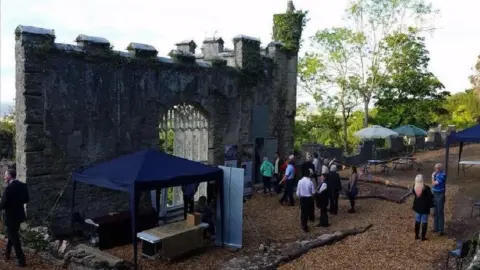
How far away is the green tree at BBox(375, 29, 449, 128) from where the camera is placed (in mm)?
30516

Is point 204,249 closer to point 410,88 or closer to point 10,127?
point 10,127

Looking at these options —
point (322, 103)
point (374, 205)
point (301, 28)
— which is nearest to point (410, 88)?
point (322, 103)

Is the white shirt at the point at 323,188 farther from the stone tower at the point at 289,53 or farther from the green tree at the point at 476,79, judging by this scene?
the green tree at the point at 476,79

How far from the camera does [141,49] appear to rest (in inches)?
506

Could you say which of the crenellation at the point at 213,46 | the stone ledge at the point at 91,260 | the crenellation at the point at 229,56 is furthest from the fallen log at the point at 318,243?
the crenellation at the point at 213,46

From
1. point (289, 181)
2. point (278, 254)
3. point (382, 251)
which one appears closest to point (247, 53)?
point (289, 181)

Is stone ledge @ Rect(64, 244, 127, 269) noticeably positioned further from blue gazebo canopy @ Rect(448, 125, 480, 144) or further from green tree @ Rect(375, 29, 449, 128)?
green tree @ Rect(375, 29, 449, 128)

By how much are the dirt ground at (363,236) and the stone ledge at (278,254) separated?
17 centimetres

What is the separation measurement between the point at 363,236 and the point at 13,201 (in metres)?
7.48

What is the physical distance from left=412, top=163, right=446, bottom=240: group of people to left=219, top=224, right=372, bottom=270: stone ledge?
165 cm

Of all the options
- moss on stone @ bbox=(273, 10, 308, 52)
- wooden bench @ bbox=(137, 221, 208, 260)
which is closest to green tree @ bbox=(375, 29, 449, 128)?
moss on stone @ bbox=(273, 10, 308, 52)

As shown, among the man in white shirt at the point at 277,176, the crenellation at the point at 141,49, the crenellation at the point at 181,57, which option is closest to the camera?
the crenellation at the point at 141,49

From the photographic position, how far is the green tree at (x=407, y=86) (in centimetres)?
3052

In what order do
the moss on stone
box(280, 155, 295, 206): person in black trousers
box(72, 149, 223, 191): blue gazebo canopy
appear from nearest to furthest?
box(72, 149, 223, 191): blue gazebo canopy
box(280, 155, 295, 206): person in black trousers
the moss on stone
